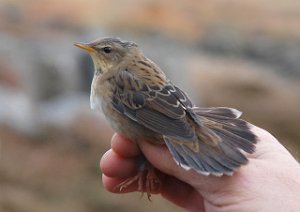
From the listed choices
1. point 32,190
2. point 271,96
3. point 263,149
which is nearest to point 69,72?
point 32,190

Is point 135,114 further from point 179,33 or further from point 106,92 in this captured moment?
point 179,33

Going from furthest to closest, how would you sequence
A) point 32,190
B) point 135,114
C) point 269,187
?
point 32,190
point 135,114
point 269,187

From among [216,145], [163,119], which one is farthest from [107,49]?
[216,145]

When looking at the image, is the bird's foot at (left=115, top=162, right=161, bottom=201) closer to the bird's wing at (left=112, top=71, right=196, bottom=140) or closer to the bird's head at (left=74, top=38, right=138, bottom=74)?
the bird's wing at (left=112, top=71, right=196, bottom=140)

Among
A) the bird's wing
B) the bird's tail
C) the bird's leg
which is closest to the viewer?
the bird's tail

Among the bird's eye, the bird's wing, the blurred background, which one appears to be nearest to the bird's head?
the bird's eye

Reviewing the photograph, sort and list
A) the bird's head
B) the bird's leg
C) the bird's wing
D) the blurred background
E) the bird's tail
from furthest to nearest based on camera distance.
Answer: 1. the blurred background
2. the bird's head
3. the bird's leg
4. the bird's wing
5. the bird's tail

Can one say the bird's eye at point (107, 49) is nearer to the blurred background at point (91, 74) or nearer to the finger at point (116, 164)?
the finger at point (116, 164)
